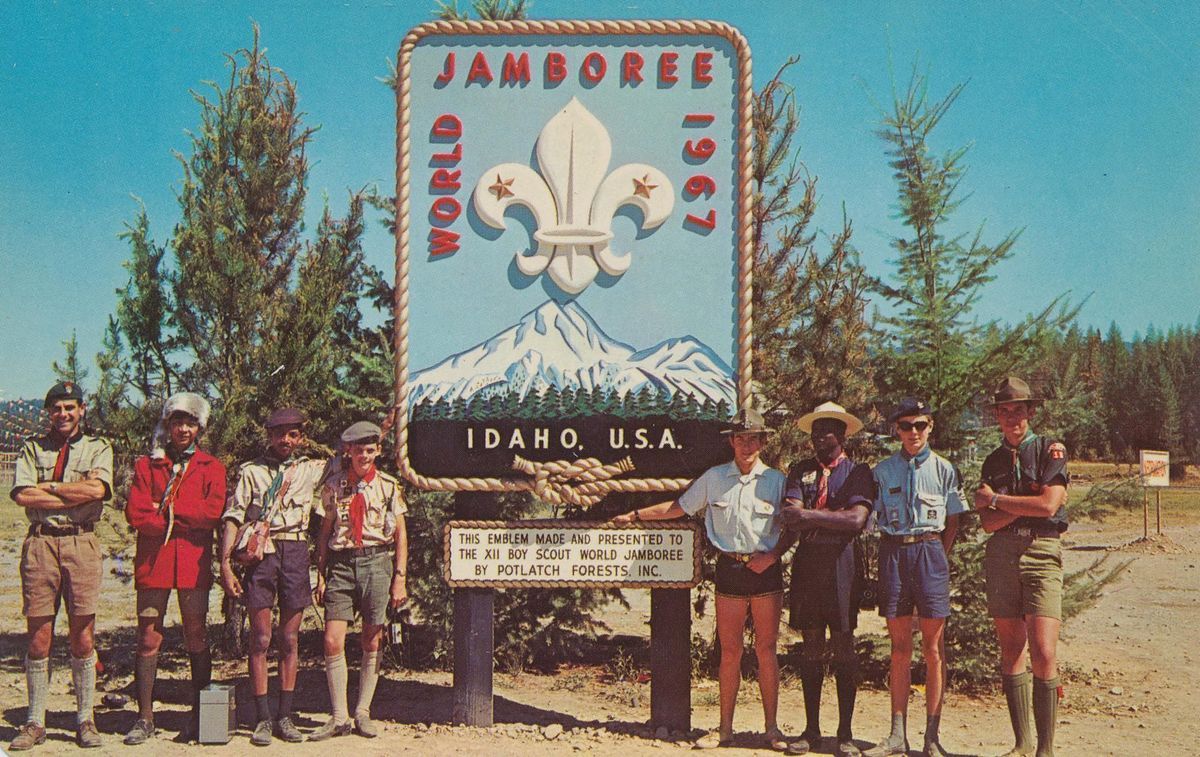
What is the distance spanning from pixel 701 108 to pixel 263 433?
430 cm

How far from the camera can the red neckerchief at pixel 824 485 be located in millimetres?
5699

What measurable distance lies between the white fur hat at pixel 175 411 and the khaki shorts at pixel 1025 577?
4.77 meters

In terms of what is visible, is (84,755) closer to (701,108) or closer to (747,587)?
(747,587)

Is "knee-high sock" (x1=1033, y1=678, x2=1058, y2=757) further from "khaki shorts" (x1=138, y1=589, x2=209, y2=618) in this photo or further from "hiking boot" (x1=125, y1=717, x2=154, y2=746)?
"hiking boot" (x1=125, y1=717, x2=154, y2=746)

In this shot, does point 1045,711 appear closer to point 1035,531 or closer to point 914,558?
point 1035,531

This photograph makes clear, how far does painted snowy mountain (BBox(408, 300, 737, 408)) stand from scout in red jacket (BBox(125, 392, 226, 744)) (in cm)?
135

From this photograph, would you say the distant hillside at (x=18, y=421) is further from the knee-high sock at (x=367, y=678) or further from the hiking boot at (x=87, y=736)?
the knee-high sock at (x=367, y=678)

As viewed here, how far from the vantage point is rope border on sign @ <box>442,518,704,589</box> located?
6.24 meters

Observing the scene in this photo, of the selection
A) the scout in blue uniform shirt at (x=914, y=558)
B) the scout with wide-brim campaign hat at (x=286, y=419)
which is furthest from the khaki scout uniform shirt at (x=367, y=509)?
the scout in blue uniform shirt at (x=914, y=558)

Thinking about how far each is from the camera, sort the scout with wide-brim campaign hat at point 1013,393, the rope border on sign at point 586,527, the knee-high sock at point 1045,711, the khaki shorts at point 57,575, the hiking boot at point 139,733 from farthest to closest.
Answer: the rope border on sign at point 586,527
the hiking boot at point 139,733
the khaki shorts at point 57,575
the scout with wide-brim campaign hat at point 1013,393
the knee-high sock at point 1045,711

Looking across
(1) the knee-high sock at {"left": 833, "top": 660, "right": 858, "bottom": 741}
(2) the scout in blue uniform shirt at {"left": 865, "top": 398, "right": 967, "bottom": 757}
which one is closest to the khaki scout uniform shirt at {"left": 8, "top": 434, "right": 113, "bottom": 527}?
(1) the knee-high sock at {"left": 833, "top": 660, "right": 858, "bottom": 741}

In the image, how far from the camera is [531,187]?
6477 mm

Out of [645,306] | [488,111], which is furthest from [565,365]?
[488,111]

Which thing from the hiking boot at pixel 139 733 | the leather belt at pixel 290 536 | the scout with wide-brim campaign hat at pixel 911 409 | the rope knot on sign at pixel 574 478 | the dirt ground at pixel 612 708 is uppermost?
the scout with wide-brim campaign hat at pixel 911 409
